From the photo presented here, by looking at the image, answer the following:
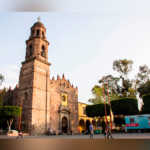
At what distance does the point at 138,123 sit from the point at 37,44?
22.3 meters

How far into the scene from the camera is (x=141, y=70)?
34500 millimetres

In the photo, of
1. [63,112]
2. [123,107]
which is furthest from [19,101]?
[123,107]

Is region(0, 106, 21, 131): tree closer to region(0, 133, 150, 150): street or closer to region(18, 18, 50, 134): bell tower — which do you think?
region(18, 18, 50, 134): bell tower

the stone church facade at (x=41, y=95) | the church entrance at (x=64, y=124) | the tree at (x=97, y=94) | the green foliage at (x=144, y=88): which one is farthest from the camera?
the tree at (x=97, y=94)

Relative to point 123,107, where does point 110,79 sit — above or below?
above

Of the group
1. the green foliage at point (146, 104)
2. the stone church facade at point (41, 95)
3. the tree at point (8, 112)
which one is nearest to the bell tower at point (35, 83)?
the stone church facade at point (41, 95)

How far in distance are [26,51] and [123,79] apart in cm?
2105

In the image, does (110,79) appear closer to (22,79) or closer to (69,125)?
(69,125)

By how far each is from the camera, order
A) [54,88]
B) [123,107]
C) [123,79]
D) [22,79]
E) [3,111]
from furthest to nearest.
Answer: [123,79] < [54,88] < [22,79] < [123,107] < [3,111]

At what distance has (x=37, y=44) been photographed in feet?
104

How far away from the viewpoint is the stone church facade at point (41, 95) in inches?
1062

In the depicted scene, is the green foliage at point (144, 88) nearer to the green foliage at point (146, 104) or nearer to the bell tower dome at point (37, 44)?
the green foliage at point (146, 104)

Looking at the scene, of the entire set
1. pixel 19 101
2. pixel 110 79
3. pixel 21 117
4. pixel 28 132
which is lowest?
pixel 28 132

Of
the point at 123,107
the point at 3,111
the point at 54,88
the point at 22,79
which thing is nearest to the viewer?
the point at 3,111
